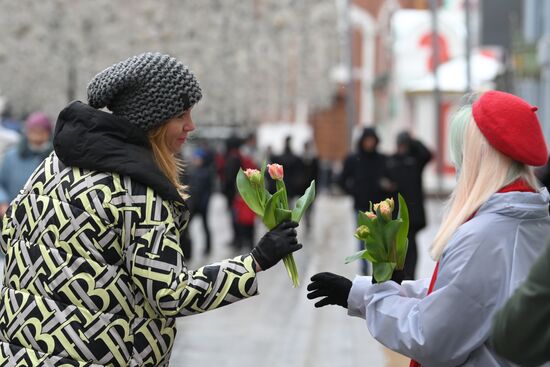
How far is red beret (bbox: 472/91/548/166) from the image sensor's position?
3.57m

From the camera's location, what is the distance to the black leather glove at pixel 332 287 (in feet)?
12.9

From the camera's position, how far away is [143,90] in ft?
12.5

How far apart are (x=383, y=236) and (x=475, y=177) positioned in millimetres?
388

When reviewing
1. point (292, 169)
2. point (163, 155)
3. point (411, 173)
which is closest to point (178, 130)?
point (163, 155)

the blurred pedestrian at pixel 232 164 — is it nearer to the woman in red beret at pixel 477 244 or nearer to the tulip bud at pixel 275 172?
the tulip bud at pixel 275 172

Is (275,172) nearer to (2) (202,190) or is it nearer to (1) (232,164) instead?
(2) (202,190)

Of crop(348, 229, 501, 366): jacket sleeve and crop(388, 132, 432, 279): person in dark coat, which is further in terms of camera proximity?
crop(388, 132, 432, 279): person in dark coat

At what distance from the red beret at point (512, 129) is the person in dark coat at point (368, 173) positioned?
32.5 feet

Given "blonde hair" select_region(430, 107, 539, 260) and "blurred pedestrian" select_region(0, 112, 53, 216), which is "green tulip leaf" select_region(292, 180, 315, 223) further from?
"blurred pedestrian" select_region(0, 112, 53, 216)

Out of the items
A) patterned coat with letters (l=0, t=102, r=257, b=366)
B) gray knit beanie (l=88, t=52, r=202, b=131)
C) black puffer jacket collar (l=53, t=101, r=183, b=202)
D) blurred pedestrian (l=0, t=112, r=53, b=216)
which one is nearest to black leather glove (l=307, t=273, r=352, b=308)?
patterned coat with letters (l=0, t=102, r=257, b=366)

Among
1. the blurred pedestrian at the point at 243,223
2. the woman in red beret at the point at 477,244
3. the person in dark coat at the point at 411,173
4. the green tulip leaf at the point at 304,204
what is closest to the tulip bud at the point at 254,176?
the green tulip leaf at the point at 304,204

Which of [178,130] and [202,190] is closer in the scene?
[178,130]

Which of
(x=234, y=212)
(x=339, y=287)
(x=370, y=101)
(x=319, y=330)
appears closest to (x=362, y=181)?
(x=319, y=330)

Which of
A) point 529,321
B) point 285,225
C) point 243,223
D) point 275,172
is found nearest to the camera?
point 529,321
